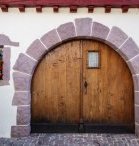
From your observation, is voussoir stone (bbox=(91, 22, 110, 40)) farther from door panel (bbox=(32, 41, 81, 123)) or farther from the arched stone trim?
door panel (bbox=(32, 41, 81, 123))

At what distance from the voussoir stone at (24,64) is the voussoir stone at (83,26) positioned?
1.20 metres

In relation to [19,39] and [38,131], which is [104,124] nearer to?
[38,131]

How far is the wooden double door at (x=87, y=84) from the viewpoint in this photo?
6230 millimetres

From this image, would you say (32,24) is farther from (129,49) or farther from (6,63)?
(129,49)

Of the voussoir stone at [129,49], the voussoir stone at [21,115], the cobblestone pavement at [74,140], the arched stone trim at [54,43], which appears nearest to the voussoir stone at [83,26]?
the arched stone trim at [54,43]

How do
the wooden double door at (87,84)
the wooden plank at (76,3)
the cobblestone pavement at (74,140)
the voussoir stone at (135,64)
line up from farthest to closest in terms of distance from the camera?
the wooden double door at (87,84)
the voussoir stone at (135,64)
the wooden plank at (76,3)
the cobblestone pavement at (74,140)

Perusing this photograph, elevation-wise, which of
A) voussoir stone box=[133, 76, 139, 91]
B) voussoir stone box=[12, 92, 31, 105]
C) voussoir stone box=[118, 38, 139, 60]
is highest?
voussoir stone box=[118, 38, 139, 60]

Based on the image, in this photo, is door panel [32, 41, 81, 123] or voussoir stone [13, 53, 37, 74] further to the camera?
door panel [32, 41, 81, 123]

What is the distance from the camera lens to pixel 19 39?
5.93 meters

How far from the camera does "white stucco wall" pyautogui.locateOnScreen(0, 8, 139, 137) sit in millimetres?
5914

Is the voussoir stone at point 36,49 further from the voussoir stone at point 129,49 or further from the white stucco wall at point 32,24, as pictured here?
the voussoir stone at point 129,49

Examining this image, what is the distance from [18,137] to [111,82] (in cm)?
238

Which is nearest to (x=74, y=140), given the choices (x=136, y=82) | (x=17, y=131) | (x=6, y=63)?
(x=17, y=131)

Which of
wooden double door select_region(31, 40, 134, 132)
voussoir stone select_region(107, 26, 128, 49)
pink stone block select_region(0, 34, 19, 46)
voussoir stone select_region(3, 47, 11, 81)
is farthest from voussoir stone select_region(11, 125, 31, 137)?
voussoir stone select_region(107, 26, 128, 49)
